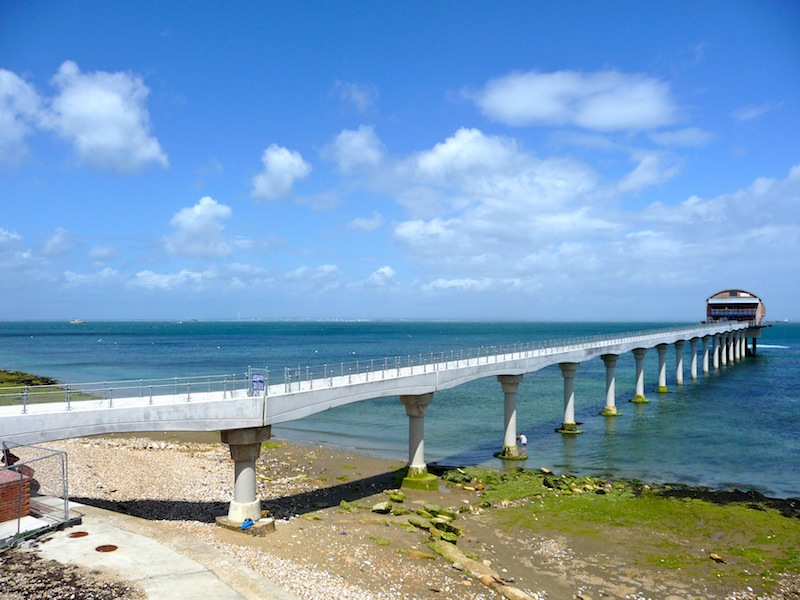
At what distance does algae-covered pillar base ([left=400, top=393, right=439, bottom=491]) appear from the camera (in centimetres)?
3072

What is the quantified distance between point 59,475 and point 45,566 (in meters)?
14.2

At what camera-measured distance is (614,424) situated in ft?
167

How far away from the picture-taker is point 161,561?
14.7 metres

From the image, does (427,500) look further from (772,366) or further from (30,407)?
(772,366)

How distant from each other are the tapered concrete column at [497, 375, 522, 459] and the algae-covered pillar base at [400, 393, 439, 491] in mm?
8961

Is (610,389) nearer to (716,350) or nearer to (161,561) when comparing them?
(161,561)

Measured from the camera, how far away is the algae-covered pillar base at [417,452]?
30719mm

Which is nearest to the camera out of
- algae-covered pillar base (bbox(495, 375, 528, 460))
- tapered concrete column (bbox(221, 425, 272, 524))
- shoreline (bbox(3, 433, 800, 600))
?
shoreline (bbox(3, 433, 800, 600))

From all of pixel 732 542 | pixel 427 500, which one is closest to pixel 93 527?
pixel 427 500

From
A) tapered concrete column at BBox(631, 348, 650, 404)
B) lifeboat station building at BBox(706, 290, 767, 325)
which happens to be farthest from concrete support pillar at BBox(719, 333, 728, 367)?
tapered concrete column at BBox(631, 348, 650, 404)

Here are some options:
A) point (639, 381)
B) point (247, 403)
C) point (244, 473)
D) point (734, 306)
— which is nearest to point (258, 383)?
point (247, 403)

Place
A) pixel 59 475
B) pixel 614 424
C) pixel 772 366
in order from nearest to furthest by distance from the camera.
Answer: pixel 59 475 < pixel 614 424 < pixel 772 366

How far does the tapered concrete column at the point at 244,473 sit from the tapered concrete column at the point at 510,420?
20647 mm

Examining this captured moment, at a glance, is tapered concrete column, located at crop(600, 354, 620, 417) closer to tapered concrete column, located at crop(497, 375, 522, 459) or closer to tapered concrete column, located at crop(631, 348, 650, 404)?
tapered concrete column, located at crop(631, 348, 650, 404)
